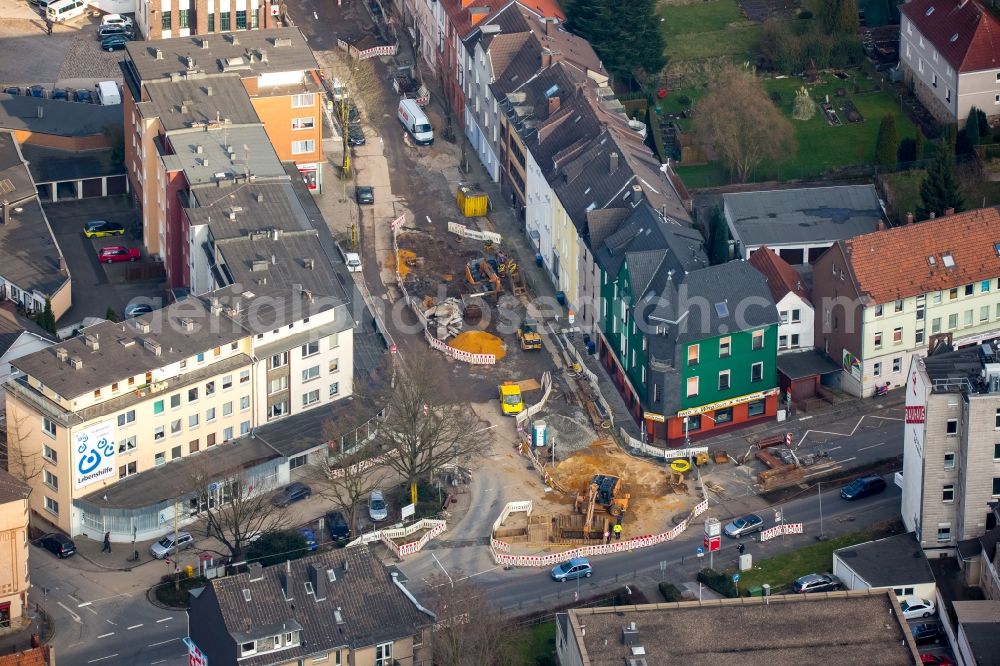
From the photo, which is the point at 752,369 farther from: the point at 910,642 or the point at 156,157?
the point at 156,157

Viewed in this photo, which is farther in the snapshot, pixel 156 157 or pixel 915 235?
pixel 156 157

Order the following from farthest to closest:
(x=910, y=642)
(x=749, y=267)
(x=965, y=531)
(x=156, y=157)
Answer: (x=156, y=157), (x=749, y=267), (x=965, y=531), (x=910, y=642)

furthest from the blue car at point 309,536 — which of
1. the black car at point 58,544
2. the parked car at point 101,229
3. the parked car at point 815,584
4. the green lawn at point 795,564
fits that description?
the parked car at point 101,229

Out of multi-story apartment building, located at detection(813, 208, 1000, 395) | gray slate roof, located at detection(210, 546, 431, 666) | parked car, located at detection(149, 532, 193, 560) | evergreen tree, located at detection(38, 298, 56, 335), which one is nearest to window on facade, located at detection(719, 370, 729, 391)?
multi-story apartment building, located at detection(813, 208, 1000, 395)

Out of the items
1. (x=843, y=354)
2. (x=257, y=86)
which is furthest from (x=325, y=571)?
(x=257, y=86)

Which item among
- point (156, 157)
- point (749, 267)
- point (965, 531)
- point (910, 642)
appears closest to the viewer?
point (910, 642)

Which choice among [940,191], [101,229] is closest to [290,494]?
[101,229]

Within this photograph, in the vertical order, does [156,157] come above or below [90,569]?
above
